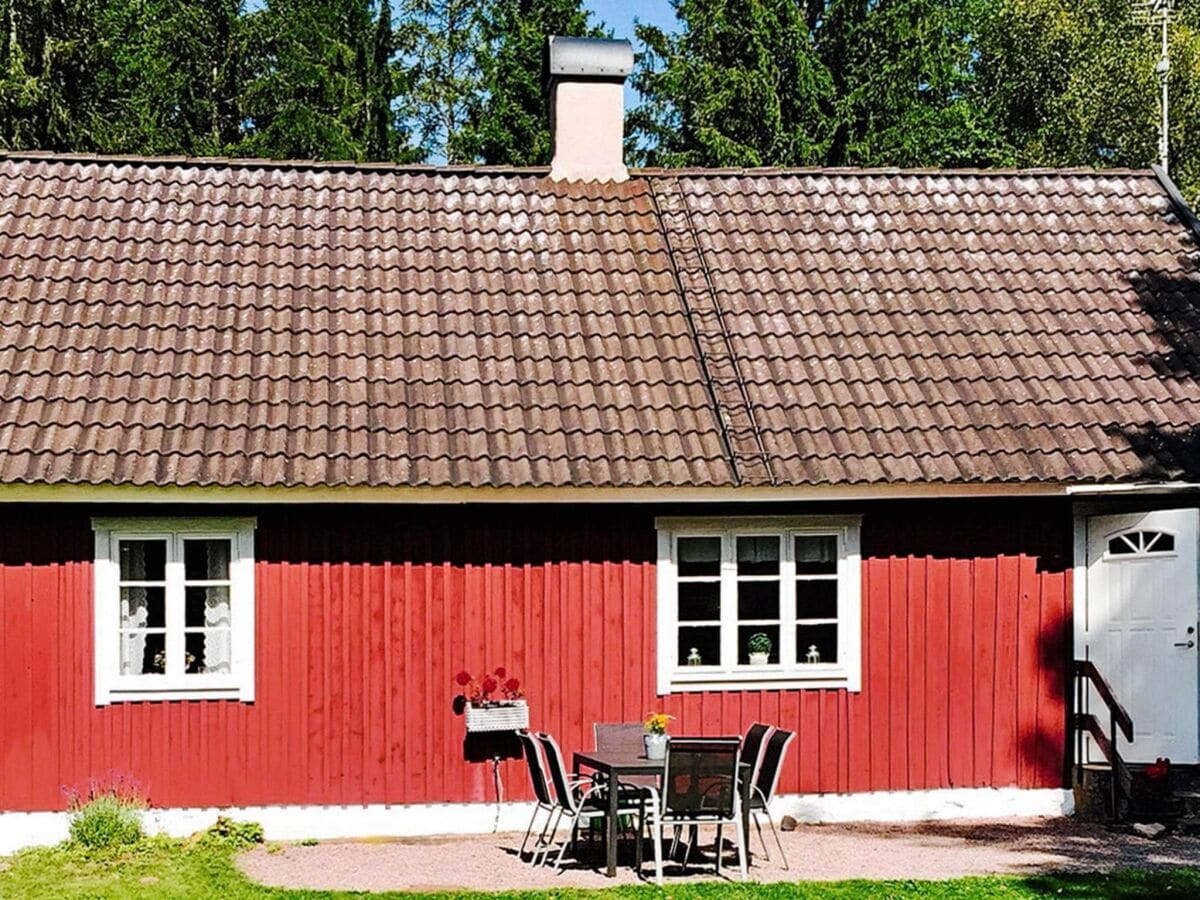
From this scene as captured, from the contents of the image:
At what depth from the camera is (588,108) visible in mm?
18000

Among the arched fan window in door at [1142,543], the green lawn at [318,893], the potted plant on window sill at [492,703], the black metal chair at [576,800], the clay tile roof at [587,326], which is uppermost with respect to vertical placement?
the clay tile roof at [587,326]

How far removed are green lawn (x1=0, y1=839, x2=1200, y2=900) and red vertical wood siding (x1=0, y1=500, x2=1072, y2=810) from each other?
117cm

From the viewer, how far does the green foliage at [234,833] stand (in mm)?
13031

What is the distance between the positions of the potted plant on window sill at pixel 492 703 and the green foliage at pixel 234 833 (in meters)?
1.79

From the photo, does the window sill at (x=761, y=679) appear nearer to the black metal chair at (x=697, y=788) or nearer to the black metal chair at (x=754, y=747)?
the black metal chair at (x=754, y=747)

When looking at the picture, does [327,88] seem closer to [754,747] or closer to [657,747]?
[754,747]

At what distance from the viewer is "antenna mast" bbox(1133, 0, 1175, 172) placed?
114 ft

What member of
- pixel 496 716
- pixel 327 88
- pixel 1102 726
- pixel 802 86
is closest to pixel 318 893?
pixel 496 716

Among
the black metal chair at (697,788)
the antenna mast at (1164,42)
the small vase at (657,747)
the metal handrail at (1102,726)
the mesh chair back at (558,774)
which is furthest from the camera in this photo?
the antenna mast at (1164,42)

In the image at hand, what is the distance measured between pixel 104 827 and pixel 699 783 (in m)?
4.42

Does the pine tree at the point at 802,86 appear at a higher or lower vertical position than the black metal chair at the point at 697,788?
higher

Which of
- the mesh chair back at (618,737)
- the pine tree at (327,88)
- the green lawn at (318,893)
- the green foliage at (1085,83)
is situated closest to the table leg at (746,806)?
the green lawn at (318,893)

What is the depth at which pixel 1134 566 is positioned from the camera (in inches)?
579

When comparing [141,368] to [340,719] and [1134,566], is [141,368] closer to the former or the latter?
[340,719]
